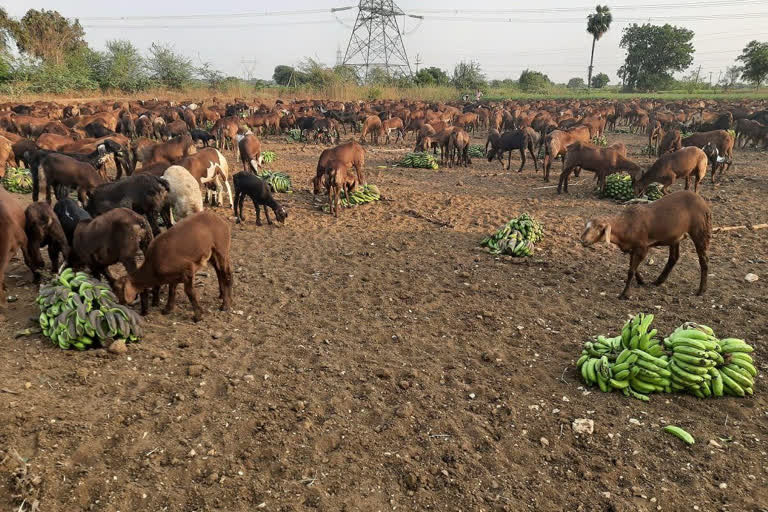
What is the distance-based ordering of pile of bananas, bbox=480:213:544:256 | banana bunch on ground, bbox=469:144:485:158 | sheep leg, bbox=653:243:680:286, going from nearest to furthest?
sheep leg, bbox=653:243:680:286
pile of bananas, bbox=480:213:544:256
banana bunch on ground, bbox=469:144:485:158

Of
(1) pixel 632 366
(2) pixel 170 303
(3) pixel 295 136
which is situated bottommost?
(1) pixel 632 366

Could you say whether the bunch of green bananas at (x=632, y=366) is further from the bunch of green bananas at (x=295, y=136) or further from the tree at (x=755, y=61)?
the tree at (x=755, y=61)

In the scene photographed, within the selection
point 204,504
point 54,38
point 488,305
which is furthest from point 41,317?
point 54,38

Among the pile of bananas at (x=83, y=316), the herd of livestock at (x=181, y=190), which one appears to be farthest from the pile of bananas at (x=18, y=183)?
the pile of bananas at (x=83, y=316)

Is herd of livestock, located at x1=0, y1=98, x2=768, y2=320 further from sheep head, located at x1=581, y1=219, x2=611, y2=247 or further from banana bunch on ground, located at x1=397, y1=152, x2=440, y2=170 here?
banana bunch on ground, located at x1=397, y1=152, x2=440, y2=170

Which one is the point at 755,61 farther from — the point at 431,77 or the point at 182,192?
the point at 182,192

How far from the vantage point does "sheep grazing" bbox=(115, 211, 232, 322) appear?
5727 mm

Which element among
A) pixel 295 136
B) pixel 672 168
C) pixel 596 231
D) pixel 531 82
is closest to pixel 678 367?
pixel 596 231

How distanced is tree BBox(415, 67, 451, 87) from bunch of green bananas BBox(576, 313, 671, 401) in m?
55.6

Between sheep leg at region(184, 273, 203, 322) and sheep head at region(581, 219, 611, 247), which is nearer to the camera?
sheep leg at region(184, 273, 203, 322)

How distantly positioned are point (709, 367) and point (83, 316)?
6.85 metres

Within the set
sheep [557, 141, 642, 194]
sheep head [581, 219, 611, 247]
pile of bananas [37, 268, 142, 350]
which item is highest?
sheep [557, 141, 642, 194]

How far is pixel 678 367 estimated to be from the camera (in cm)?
495

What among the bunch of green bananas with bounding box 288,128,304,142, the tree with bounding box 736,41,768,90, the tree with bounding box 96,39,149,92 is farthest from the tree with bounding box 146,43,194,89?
the tree with bounding box 736,41,768,90
